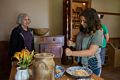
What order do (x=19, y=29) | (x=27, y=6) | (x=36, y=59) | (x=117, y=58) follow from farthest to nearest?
(x=117, y=58) → (x=27, y=6) → (x=19, y=29) → (x=36, y=59)

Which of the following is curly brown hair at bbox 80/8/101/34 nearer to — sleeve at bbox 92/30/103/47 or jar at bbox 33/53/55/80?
sleeve at bbox 92/30/103/47

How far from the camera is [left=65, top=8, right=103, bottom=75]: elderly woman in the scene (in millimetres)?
1707

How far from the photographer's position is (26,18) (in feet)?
9.81

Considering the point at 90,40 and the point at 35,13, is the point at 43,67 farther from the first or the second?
the point at 35,13

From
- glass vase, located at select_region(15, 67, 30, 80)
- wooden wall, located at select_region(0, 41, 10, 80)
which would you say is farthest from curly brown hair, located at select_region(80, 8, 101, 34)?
wooden wall, located at select_region(0, 41, 10, 80)

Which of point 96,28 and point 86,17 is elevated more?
point 86,17

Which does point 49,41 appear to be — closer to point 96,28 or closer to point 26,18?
point 26,18

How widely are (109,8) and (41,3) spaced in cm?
217

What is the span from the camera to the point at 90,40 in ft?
5.81

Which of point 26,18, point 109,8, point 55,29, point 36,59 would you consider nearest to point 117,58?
point 109,8

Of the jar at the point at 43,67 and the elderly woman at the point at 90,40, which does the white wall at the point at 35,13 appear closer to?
the elderly woman at the point at 90,40

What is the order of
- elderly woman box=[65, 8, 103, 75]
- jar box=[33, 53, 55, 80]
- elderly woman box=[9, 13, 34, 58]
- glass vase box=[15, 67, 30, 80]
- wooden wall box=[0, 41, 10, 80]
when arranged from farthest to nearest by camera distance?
1. wooden wall box=[0, 41, 10, 80]
2. elderly woman box=[9, 13, 34, 58]
3. elderly woman box=[65, 8, 103, 75]
4. glass vase box=[15, 67, 30, 80]
5. jar box=[33, 53, 55, 80]

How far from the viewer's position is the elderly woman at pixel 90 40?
171 cm

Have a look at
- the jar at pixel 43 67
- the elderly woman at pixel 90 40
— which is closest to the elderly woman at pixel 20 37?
the elderly woman at pixel 90 40
